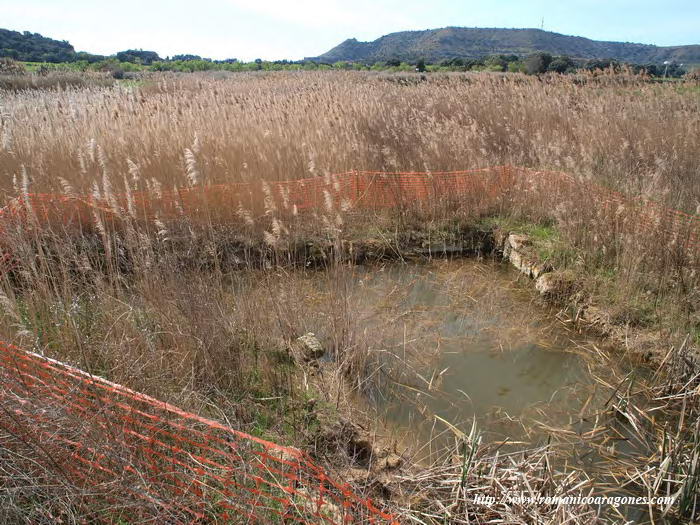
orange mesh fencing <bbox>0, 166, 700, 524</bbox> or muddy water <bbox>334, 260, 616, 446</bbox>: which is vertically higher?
orange mesh fencing <bbox>0, 166, 700, 524</bbox>

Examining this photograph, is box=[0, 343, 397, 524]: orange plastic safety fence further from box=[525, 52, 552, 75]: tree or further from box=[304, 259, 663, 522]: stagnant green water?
box=[525, 52, 552, 75]: tree

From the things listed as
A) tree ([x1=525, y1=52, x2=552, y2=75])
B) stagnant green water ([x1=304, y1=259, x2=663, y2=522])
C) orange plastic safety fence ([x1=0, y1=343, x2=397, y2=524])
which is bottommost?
stagnant green water ([x1=304, y1=259, x2=663, y2=522])

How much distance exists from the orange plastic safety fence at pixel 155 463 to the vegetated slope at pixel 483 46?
214ft

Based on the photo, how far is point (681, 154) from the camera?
5.90 m

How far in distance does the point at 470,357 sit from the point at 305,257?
1.52 metres

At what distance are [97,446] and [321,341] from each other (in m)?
1.81

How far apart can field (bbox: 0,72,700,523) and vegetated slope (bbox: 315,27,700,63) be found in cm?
5979

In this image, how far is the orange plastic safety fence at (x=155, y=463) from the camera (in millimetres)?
1881

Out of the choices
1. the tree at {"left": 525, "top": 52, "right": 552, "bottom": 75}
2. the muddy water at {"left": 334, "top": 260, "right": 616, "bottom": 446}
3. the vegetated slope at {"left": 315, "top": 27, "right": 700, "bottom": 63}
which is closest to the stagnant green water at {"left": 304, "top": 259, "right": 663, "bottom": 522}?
the muddy water at {"left": 334, "top": 260, "right": 616, "bottom": 446}

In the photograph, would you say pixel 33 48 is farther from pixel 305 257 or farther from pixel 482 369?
pixel 482 369

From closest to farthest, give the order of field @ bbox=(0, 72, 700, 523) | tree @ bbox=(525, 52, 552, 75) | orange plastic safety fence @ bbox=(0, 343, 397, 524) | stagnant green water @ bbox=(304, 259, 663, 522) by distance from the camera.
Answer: orange plastic safety fence @ bbox=(0, 343, 397, 524) → field @ bbox=(0, 72, 700, 523) → stagnant green water @ bbox=(304, 259, 663, 522) → tree @ bbox=(525, 52, 552, 75)

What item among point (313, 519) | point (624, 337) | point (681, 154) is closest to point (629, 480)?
point (624, 337)

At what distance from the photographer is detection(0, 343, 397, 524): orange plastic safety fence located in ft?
6.17

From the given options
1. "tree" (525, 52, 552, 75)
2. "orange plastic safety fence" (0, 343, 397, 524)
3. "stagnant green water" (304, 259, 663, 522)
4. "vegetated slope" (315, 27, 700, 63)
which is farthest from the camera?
"vegetated slope" (315, 27, 700, 63)
